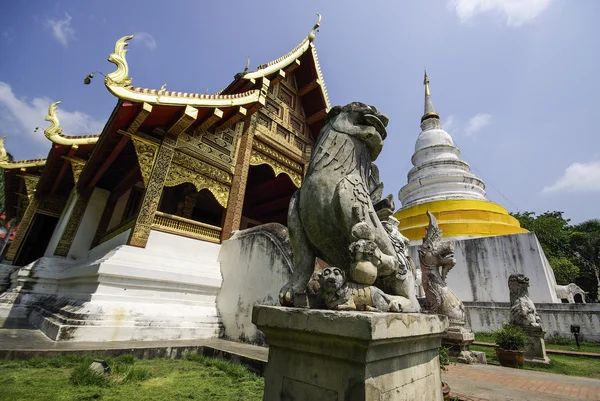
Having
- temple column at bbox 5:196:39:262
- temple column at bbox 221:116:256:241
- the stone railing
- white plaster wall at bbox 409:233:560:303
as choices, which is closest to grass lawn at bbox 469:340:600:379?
white plaster wall at bbox 409:233:560:303

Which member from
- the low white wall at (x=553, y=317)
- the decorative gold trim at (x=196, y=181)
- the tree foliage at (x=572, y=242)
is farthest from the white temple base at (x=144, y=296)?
the tree foliage at (x=572, y=242)

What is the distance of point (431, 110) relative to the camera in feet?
76.9

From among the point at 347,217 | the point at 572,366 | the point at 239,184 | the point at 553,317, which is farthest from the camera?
the point at 553,317

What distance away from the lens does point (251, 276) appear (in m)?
5.02

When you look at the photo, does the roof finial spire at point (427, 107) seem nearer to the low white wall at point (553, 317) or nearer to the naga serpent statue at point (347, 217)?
the low white wall at point (553, 317)

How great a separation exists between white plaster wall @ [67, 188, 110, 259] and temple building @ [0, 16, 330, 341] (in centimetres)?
2

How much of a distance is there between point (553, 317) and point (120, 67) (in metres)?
12.6

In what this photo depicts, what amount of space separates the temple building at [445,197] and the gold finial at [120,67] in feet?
41.8

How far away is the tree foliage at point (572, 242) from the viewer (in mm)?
25453

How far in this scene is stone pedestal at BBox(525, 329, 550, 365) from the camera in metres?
5.53

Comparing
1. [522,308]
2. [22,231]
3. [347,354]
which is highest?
[22,231]

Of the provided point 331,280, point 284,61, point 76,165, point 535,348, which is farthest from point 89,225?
point 535,348

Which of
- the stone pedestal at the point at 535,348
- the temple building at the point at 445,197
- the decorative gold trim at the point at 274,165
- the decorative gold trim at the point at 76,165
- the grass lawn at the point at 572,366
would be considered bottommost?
the grass lawn at the point at 572,366

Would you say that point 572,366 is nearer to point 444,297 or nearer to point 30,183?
point 444,297
